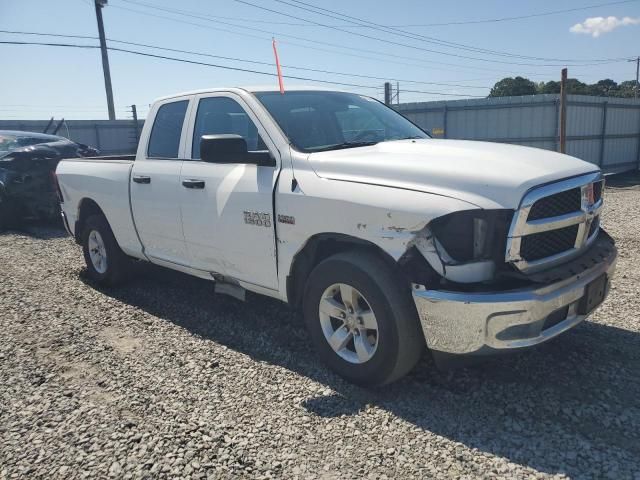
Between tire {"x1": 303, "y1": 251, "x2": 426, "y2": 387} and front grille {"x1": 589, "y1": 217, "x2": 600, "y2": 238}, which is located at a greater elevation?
front grille {"x1": 589, "y1": 217, "x2": 600, "y2": 238}

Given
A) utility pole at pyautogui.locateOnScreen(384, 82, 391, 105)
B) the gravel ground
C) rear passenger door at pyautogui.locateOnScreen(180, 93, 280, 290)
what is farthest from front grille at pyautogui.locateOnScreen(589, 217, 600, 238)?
utility pole at pyautogui.locateOnScreen(384, 82, 391, 105)

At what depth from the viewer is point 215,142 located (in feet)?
12.0

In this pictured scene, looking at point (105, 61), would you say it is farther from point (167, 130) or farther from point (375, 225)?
point (375, 225)

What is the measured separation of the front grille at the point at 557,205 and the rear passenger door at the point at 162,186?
2.85m

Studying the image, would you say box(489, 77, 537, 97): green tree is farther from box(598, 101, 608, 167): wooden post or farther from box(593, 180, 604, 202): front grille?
box(593, 180, 604, 202): front grille

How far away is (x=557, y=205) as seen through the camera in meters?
3.12

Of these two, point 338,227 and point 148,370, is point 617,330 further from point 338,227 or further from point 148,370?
point 148,370

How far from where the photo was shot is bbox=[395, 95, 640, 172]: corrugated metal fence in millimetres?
16578

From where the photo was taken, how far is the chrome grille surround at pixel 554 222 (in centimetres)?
286

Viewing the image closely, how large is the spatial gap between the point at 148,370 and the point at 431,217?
2350 millimetres

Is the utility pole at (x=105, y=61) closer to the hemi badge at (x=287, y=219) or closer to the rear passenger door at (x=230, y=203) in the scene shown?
the rear passenger door at (x=230, y=203)

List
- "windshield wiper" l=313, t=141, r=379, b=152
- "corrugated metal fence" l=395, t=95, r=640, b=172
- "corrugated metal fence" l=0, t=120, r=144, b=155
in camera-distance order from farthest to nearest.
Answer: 1. "corrugated metal fence" l=0, t=120, r=144, b=155
2. "corrugated metal fence" l=395, t=95, r=640, b=172
3. "windshield wiper" l=313, t=141, r=379, b=152

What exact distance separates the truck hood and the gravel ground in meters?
1.27

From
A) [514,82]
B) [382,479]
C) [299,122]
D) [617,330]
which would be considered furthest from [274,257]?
[514,82]
